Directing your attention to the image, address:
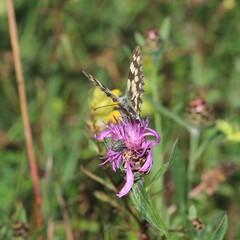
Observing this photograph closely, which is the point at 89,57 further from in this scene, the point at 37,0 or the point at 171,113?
the point at 171,113

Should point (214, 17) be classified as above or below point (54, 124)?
above

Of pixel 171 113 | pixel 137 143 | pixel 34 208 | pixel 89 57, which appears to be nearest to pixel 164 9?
pixel 89 57

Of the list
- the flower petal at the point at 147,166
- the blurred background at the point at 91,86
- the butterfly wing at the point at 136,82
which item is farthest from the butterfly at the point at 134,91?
the blurred background at the point at 91,86

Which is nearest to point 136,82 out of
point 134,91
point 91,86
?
point 134,91

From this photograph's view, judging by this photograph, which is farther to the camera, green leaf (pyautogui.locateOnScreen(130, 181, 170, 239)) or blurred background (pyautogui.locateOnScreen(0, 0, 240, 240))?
blurred background (pyautogui.locateOnScreen(0, 0, 240, 240))

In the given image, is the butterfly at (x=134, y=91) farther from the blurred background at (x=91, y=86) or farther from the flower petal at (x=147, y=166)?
the blurred background at (x=91, y=86)

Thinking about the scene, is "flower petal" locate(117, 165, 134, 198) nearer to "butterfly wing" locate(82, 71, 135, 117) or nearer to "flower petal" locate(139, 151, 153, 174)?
"flower petal" locate(139, 151, 153, 174)

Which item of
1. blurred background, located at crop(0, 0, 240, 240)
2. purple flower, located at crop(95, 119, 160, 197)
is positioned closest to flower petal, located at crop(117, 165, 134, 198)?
purple flower, located at crop(95, 119, 160, 197)
